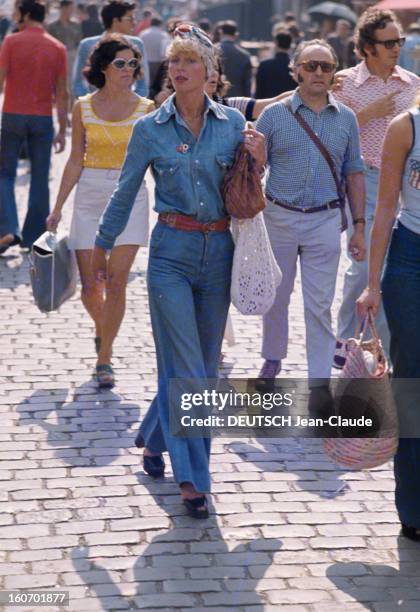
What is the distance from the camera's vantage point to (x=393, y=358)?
211 inches

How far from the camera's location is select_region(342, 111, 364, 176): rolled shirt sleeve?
708 centimetres

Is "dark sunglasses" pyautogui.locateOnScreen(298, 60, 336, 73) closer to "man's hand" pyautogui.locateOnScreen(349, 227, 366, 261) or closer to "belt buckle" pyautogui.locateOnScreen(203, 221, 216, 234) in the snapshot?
"man's hand" pyautogui.locateOnScreen(349, 227, 366, 261)

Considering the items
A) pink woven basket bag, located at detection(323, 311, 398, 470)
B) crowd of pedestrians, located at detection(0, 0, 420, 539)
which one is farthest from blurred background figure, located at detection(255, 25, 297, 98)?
pink woven basket bag, located at detection(323, 311, 398, 470)

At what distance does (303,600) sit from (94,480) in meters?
1.53

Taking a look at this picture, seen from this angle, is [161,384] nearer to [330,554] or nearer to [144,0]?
[330,554]

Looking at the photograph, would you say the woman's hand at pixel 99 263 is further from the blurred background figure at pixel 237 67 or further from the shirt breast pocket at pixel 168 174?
the blurred background figure at pixel 237 67

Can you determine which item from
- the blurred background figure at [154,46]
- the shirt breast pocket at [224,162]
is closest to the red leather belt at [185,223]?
the shirt breast pocket at [224,162]

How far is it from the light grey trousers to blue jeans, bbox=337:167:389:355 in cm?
87

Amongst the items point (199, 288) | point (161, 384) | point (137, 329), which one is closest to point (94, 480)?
point (161, 384)

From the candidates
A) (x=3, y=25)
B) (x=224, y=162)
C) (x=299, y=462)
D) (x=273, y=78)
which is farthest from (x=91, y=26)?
(x=224, y=162)

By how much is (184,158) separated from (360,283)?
287cm

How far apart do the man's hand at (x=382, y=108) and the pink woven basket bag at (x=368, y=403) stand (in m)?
2.60

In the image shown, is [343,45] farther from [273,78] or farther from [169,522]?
[169,522]

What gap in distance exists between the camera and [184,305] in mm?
5719
